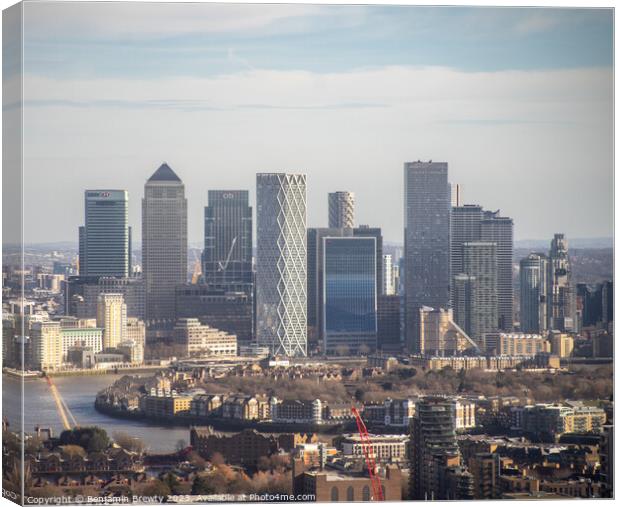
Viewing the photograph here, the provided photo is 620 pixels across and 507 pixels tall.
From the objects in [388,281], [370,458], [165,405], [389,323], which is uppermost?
[388,281]

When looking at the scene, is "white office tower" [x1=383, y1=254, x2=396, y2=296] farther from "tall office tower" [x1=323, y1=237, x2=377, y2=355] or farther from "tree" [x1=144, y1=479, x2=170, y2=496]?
"tree" [x1=144, y1=479, x2=170, y2=496]

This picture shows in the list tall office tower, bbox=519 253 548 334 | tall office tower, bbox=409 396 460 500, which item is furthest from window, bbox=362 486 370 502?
tall office tower, bbox=519 253 548 334

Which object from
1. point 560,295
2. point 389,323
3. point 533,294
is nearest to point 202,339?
point 389,323

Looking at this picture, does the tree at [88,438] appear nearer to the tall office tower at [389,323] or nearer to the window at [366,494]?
the window at [366,494]

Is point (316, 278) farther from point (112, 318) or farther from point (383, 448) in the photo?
point (383, 448)

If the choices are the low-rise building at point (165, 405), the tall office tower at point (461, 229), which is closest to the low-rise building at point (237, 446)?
the low-rise building at point (165, 405)

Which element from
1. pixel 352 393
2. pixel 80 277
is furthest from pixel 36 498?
pixel 80 277
